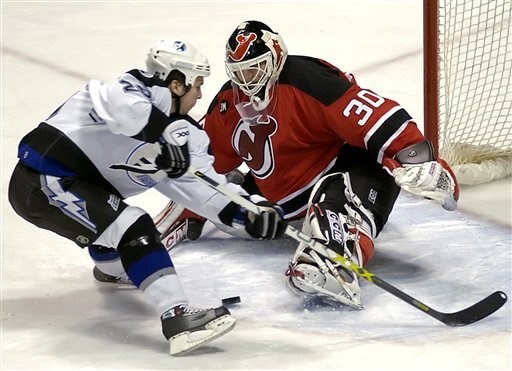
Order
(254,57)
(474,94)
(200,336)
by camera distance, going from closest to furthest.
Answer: (200,336) → (254,57) → (474,94)

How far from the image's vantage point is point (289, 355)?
299 cm

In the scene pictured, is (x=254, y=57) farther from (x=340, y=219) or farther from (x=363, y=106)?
(x=340, y=219)

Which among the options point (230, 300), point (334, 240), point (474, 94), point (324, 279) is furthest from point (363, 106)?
point (474, 94)

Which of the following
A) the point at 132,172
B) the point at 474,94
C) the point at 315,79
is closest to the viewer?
the point at 132,172

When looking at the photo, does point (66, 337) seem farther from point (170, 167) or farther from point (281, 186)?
point (281, 186)

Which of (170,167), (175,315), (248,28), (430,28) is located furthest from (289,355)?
(430,28)

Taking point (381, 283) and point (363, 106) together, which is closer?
point (381, 283)

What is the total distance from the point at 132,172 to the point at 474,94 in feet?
4.51

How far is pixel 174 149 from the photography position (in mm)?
2998

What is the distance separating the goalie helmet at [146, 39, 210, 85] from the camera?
3.12m

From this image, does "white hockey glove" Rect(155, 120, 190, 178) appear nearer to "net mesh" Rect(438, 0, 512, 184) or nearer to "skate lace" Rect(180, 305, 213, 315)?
"skate lace" Rect(180, 305, 213, 315)

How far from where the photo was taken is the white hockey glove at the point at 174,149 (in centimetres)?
299

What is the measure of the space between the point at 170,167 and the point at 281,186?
2.06 feet

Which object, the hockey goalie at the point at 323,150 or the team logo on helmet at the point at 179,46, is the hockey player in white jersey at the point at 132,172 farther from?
the hockey goalie at the point at 323,150
